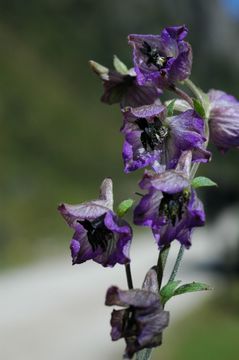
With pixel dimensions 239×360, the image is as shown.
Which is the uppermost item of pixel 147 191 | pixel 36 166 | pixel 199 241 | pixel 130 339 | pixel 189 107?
pixel 189 107

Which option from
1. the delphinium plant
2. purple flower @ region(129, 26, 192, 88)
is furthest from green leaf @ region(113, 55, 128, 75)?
purple flower @ region(129, 26, 192, 88)

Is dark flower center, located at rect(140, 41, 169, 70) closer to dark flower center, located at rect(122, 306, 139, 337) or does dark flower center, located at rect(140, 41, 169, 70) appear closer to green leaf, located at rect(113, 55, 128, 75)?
green leaf, located at rect(113, 55, 128, 75)

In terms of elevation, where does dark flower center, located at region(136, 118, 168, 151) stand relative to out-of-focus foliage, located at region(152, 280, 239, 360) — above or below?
above

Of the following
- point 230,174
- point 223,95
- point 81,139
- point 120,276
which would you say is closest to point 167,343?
point 120,276

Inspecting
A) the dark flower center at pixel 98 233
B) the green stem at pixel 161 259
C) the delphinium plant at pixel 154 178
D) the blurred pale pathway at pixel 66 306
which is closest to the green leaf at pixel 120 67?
the delphinium plant at pixel 154 178

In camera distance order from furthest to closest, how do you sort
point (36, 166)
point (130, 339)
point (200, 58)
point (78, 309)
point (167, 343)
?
point (200, 58) → point (36, 166) → point (78, 309) → point (167, 343) → point (130, 339)

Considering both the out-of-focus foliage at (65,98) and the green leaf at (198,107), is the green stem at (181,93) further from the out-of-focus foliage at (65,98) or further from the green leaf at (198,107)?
the out-of-focus foliage at (65,98)

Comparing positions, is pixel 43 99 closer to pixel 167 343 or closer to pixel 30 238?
pixel 30 238
